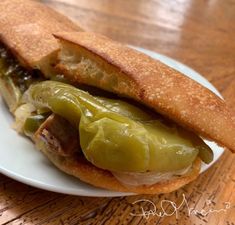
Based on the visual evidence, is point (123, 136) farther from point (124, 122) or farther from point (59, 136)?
point (59, 136)

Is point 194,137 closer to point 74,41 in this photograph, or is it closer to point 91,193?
point 91,193

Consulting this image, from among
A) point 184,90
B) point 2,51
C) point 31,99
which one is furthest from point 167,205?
point 2,51

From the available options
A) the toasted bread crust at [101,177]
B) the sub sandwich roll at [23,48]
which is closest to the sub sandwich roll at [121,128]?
the toasted bread crust at [101,177]

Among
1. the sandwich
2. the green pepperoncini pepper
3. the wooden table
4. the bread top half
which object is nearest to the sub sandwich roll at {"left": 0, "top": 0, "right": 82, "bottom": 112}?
the bread top half

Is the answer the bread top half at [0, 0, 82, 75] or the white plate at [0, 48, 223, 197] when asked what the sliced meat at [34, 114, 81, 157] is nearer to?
the white plate at [0, 48, 223, 197]

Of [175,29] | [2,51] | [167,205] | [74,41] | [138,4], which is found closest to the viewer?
[167,205]

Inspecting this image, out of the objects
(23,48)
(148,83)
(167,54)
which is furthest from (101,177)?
(167,54)
